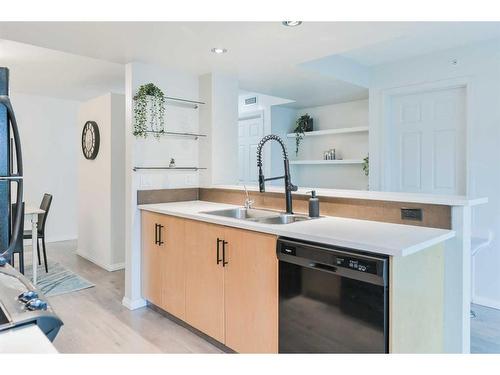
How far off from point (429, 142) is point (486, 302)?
5.37 ft

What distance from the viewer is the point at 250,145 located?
19.3 feet

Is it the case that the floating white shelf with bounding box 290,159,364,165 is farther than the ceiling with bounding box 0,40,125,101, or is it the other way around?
the floating white shelf with bounding box 290,159,364,165

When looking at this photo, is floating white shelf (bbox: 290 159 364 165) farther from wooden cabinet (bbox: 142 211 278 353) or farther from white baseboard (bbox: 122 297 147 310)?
white baseboard (bbox: 122 297 147 310)

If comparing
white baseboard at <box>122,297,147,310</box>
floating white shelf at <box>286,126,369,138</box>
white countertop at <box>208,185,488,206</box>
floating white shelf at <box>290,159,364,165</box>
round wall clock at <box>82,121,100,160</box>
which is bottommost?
white baseboard at <box>122,297,147,310</box>

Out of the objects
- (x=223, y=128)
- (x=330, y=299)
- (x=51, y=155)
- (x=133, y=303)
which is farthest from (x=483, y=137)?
(x=51, y=155)

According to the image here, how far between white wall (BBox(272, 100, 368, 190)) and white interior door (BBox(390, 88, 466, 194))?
0.85 metres

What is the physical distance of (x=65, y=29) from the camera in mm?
2451

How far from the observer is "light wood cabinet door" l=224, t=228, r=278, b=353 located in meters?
2.07

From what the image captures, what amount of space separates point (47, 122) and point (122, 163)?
2447 millimetres

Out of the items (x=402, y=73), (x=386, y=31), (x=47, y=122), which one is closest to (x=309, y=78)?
(x=402, y=73)

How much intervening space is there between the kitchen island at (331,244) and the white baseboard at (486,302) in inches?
67.7

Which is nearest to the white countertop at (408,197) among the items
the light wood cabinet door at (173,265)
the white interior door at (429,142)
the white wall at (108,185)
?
the light wood cabinet door at (173,265)

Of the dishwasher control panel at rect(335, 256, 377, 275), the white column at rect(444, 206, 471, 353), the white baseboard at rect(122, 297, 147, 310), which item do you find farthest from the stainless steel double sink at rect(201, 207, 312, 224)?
the white baseboard at rect(122, 297, 147, 310)
